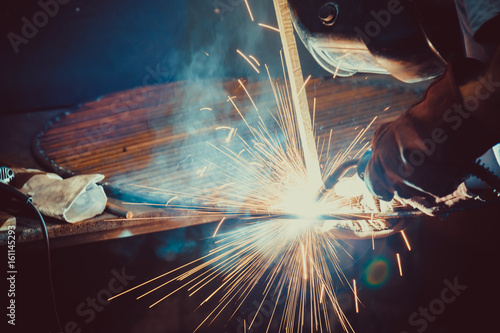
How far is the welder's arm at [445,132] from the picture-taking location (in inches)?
27.3

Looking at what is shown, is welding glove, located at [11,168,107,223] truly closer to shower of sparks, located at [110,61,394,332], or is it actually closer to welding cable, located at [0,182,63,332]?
welding cable, located at [0,182,63,332]

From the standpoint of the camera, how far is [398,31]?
0.99 meters

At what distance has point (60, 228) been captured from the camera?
1675mm

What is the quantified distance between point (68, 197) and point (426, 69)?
1849 mm

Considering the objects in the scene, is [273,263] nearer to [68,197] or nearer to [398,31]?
[68,197]

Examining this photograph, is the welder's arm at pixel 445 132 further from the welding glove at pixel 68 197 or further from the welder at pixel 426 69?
the welding glove at pixel 68 197

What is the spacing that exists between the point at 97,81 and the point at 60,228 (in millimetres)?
3075

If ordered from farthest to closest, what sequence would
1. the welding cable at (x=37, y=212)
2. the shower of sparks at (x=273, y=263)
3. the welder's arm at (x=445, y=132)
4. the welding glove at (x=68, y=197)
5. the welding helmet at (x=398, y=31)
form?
the shower of sparks at (x=273, y=263) → the welding glove at (x=68, y=197) → the welding cable at (x=37, y=212) → the welding helmet at (x=398, y=31) → the welder's arm at (x=445, y=132)

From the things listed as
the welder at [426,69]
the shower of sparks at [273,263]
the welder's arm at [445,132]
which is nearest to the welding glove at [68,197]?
the shower of sparks at [273,263]

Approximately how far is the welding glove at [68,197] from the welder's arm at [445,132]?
1569 mm

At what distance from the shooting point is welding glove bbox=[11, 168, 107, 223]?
166 cm

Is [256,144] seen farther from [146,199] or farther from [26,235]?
[26,235]

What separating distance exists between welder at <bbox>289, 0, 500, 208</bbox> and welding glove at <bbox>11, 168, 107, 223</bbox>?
4.78ft

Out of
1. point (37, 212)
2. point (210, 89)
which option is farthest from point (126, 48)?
point (37, 212)
